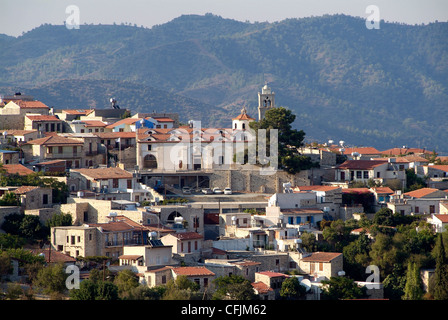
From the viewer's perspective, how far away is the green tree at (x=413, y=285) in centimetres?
4300

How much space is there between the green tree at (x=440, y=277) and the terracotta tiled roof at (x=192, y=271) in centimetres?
964

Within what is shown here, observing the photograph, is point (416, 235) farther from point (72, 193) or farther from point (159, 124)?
point (159, 124)

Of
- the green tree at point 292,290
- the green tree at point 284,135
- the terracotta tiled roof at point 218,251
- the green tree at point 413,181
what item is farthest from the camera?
the green tree at point 413,181

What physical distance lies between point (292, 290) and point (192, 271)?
12.9 ft

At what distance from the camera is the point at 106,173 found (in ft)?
167

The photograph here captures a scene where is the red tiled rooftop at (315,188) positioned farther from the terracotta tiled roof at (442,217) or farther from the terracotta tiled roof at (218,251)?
the terracotta tiled roof at (218,251)

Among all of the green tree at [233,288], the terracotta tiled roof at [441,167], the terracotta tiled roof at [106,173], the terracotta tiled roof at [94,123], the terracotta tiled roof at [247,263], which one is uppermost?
the terracotta tiled roof at [94,123]

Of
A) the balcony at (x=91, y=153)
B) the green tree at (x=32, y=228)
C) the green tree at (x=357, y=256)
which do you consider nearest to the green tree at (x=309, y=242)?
the green tree at (x=357, y=256)

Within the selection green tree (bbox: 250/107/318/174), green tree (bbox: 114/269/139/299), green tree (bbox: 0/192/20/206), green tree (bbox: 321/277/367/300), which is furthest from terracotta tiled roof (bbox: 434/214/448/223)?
green tree (bbox: 0/192/20/206)

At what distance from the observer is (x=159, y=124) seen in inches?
2485

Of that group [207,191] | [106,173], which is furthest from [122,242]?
[207,191]

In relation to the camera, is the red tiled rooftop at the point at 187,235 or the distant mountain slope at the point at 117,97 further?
the distant mountain slope at the point at 117,97

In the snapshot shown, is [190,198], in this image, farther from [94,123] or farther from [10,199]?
[94,123]
